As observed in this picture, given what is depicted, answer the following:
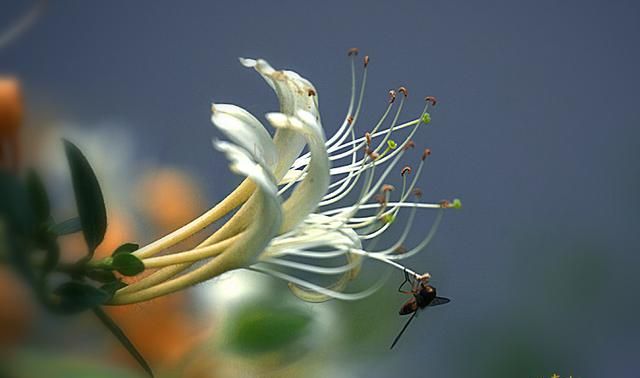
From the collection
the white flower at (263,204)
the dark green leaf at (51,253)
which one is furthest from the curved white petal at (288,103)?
the dark green leaf at (51,253)

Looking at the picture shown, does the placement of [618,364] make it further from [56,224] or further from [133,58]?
[56,224]

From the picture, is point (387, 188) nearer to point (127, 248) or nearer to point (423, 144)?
point (127, 248)

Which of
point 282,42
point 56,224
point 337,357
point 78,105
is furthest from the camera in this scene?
point 282,42

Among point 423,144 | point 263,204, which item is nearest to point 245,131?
point 263,204

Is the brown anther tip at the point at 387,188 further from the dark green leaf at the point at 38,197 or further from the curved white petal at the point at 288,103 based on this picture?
the dark green leaf at the point at 38,197

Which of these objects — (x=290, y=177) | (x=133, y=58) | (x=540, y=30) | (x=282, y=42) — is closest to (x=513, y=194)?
(x=540, y=30)

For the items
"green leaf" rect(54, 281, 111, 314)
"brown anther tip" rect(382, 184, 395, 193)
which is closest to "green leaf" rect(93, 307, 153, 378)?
"green leaf" rect(54, 281, 111, 314)
